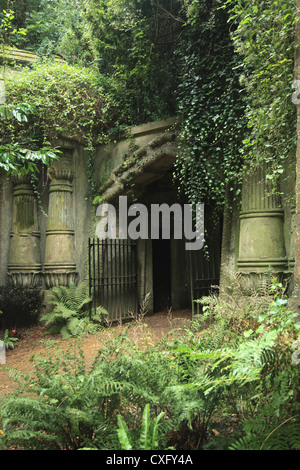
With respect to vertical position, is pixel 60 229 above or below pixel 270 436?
above

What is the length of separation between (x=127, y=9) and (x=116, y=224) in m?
4.31

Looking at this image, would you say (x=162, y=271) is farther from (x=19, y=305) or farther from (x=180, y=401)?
(x=180, y=401)

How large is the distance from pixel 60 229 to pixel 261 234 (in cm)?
448

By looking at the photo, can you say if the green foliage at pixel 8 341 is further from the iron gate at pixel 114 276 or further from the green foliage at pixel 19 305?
the iron gate at pixel 114 276

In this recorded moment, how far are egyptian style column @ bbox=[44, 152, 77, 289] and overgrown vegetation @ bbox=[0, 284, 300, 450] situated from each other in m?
5.40

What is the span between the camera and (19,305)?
8.11 meters

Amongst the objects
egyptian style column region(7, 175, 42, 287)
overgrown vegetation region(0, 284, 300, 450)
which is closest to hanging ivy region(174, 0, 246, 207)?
overgrown vegetation region(0, 284, 300, 450)

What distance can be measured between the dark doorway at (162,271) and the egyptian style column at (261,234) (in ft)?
16.8

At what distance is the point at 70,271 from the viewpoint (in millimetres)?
8344

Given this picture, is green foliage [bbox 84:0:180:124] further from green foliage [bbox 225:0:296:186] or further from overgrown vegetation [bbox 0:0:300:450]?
green foliage [bbox 225:0:296:186]

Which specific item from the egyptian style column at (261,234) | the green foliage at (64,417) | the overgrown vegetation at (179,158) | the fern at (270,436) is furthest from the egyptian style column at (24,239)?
the fern at (270,436)

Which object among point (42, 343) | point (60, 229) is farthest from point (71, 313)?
point (42, 343)
